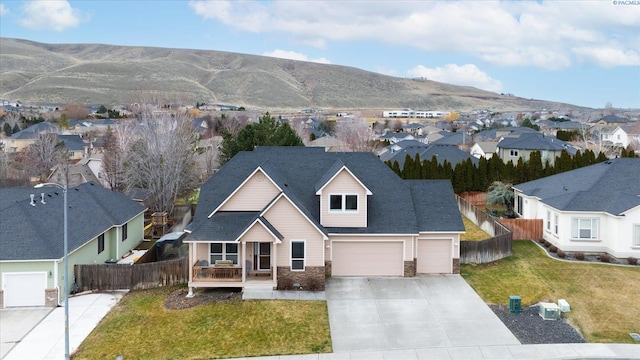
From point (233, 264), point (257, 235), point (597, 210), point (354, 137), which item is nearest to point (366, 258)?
point (257, 235)

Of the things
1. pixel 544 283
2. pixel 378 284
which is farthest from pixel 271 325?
pixel 544 283

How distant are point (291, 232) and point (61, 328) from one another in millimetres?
10501

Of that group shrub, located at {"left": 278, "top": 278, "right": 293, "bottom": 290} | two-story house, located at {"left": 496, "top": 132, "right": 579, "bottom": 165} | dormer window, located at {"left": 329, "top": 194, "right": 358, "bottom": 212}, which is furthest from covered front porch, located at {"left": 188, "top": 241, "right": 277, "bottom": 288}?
two-story house, located at {"left": 496, "top": 132, "right": 579, "bottom": 165}

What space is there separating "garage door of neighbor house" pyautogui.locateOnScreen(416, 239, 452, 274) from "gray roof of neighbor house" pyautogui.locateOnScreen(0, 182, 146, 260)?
688 inches

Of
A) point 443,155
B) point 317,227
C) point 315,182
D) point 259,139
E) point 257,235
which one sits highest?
point 259,139

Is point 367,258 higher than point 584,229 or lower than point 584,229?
lower

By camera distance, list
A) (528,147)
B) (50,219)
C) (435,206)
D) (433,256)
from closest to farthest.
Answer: (50,219) → (433,256) → (435,206) → (528,147)

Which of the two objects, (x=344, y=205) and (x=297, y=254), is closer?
(x=297, y=254)

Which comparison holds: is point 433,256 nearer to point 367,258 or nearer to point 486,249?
point 367,258

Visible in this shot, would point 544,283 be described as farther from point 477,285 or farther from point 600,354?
point 600,354

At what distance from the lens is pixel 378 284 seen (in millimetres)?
23656

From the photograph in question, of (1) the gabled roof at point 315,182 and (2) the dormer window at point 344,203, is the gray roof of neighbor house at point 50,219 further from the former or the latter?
(2) the dormer window at point 344,203

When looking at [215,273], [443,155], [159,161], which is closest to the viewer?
[215,273]

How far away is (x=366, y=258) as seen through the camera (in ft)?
82.0
